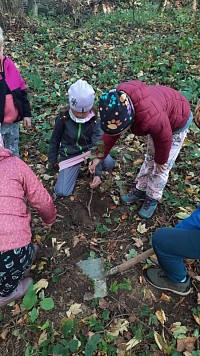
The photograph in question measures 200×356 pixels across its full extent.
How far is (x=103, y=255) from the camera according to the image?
280 cm

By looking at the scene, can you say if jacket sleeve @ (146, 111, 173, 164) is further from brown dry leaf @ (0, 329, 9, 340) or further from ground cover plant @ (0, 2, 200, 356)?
brown dry leaf @ (0, 329, 9, 340)

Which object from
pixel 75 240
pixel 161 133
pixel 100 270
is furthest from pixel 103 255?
pixel 161 133

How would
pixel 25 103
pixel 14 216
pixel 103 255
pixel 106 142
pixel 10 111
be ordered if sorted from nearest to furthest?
pixel 14 216, pixel 106 142, pixel 103 255, pixel 10 111, pixel 25 103

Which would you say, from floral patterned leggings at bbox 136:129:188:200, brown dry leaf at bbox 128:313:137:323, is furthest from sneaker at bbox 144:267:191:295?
floral patterned leggings at bbox 136:129:188:200

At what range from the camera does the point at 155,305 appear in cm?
244

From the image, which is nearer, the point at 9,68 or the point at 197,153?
the point at 9,68

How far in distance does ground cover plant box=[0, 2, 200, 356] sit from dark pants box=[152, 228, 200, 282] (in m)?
0.41

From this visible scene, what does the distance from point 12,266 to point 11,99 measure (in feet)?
5.53

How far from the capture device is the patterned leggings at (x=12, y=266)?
2.04 meters

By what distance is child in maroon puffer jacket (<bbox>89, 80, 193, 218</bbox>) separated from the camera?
2100 millimetres

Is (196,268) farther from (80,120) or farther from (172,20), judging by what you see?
(172,20)

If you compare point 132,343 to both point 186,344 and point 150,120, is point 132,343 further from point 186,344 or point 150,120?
point 150,120

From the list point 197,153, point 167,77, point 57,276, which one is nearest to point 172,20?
point 167,77

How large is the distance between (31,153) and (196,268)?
2398mm
